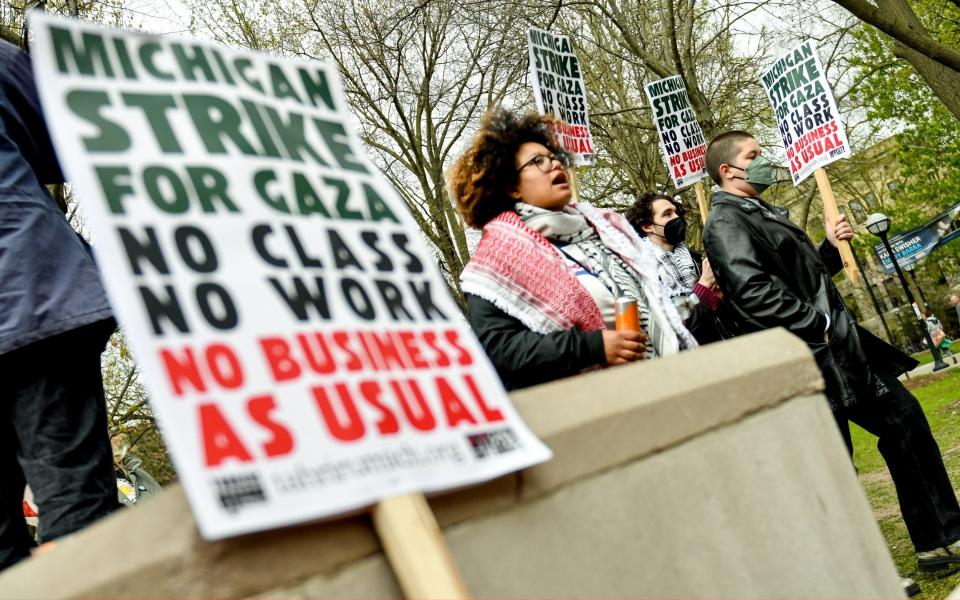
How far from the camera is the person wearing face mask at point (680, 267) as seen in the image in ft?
14.9

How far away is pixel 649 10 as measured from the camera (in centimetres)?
1762

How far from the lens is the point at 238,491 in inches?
57.2

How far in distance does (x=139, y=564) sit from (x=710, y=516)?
1.20m

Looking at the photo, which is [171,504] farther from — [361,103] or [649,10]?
[649,10]

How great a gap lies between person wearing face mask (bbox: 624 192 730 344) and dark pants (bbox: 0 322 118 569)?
2497 millimetres

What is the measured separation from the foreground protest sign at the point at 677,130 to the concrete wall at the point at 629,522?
810cm

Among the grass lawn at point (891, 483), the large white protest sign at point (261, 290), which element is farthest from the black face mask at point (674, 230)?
the large white protest sign at point (261, 290)

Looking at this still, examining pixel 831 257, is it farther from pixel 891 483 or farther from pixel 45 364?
pixel 45 364

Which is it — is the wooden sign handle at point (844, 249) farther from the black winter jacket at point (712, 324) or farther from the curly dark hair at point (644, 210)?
the curly dark hair at point (644, 210)

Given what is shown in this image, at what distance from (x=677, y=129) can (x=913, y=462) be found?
23.1ft

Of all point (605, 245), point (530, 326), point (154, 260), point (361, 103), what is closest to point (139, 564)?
point (154, 260)

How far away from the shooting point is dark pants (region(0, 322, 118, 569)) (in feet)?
7.95

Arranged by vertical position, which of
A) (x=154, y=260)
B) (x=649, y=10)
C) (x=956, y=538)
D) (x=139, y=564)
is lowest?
(x=956, y=538)

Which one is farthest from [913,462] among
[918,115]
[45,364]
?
[918,115]
